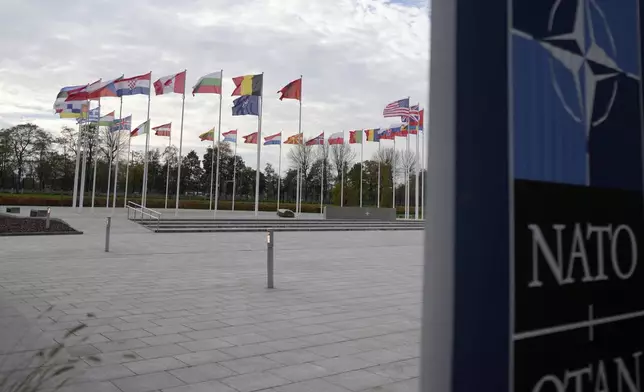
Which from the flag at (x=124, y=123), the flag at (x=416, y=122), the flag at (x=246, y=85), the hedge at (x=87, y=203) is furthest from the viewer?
the hedge at (x=87, y=203)

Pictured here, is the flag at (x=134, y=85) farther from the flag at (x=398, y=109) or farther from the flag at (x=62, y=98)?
the flag at (x=398, y=109)

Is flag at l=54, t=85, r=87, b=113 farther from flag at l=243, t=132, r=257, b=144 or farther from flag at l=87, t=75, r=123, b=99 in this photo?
flag at l=243, t=132, r=257, b=144

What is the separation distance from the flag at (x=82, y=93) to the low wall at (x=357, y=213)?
19.3m

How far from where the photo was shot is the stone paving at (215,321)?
14.7 ft

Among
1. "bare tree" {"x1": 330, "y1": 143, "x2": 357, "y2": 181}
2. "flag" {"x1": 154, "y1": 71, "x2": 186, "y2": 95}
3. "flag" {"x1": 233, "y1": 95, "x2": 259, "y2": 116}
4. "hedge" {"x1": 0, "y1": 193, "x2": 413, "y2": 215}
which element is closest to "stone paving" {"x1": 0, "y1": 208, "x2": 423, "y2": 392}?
"flag" {"x1": 154, "y1": 71, "x2": 186, "y2": 95}

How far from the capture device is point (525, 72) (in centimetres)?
193

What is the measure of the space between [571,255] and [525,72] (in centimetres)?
78

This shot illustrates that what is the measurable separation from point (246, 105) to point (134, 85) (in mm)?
6780

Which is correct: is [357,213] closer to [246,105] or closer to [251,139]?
[251,139]

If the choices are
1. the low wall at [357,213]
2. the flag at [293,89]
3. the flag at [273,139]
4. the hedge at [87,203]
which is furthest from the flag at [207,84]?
the hedge at [87,203]

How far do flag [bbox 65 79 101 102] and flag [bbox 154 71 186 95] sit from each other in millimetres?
3673

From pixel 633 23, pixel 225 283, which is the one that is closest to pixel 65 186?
pixel 225 283

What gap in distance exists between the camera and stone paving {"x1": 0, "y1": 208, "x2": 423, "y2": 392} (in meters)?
4.47

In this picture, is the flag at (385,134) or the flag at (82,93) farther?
the flag at (385,134)
